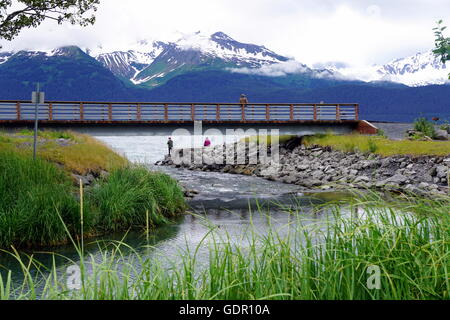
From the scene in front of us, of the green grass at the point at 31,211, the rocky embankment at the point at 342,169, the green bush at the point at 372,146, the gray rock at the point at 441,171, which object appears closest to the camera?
the green grass at the point at 31,211

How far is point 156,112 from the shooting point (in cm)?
3108

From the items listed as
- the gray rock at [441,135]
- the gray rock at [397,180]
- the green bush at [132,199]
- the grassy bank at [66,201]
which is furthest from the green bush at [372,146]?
the green bush at [132,199]

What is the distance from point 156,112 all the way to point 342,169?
38.6ft

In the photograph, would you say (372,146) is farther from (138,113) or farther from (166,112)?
(138,113)

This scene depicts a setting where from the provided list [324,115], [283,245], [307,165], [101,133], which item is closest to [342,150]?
[307,165]

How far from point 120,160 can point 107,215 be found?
8.22 meters

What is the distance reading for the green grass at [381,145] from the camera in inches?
973

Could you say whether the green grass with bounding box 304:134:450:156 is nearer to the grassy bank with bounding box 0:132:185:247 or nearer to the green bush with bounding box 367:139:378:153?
the green bush with bounding box 367:139:378:153

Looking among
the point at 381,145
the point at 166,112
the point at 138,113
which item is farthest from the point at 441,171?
the point at 138,113

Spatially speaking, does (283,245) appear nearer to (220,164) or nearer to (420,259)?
(420,259)

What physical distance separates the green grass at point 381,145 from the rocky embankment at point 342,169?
0.45 m

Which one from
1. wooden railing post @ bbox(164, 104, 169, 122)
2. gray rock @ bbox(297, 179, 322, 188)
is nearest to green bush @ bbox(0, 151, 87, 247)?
gray rock @ bbox(297, 179, 322, 188)

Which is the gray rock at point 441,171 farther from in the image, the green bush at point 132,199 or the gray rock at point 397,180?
the green bush at point 132,199

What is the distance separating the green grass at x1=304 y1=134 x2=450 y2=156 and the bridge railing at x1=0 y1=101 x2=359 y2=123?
1.82 m
